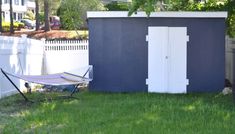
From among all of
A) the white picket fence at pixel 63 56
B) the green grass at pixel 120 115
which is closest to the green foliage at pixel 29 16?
Answer: the white picket fence at pixel 63 56

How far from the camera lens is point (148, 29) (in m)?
15.5

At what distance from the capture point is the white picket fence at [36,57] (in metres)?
14.3

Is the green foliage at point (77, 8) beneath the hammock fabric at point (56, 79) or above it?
above

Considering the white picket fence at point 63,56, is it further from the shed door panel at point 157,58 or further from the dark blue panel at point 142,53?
the shed door panel at point 157,58

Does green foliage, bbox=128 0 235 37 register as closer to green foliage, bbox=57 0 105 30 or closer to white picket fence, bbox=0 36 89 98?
white picket fence, bbox=0 36 89 98

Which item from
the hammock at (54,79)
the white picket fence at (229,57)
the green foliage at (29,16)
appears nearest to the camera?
the hammock at (54,79)

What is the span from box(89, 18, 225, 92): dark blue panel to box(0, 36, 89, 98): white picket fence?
7.59ft

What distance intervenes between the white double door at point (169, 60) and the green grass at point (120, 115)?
1.04 meters

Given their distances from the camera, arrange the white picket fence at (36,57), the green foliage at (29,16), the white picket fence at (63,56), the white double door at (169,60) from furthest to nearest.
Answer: the green foliage at (29,16)
the white picket fence at (63,56)
the white double door at (169,60)
the white picket fence at (36,57)

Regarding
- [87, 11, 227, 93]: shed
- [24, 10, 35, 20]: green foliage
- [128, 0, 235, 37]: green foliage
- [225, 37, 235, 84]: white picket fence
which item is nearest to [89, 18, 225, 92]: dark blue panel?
[87, 11, 227, 93]: shed

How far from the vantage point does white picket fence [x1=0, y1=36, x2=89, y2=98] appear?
1434cm

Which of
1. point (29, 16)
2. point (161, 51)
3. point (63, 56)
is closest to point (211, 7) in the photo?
point (161, 51)

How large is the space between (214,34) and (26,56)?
553 centimetres

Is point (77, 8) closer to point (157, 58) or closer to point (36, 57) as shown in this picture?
point (36, 57)
